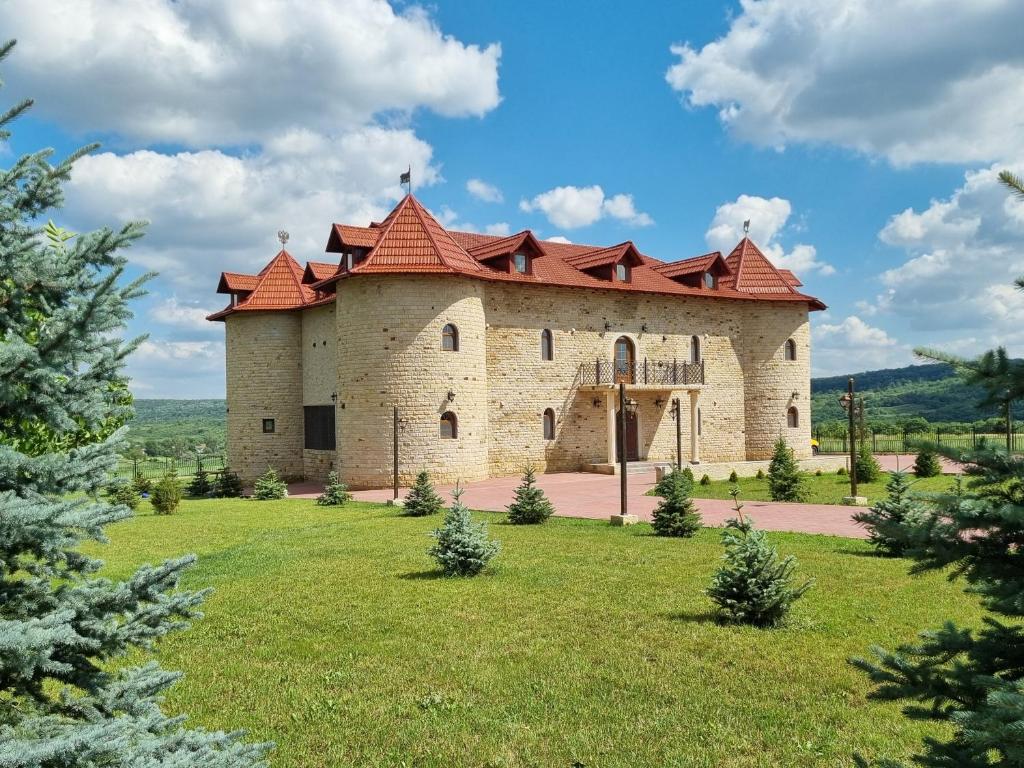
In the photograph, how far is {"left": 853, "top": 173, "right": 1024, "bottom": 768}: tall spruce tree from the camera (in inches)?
91.9

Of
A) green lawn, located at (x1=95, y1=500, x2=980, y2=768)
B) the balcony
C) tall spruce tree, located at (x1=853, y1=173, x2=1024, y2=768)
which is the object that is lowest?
green lawn, located at (x1=95, y1=500, x2=980, y2=768)

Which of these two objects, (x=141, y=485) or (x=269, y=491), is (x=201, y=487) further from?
(x=269, y=491)

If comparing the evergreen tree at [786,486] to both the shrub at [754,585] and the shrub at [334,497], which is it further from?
the shrub at [754,585]

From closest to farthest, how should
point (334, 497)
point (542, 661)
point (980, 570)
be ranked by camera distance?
point (980, 570)
point (542, 661)
point (334, 497)

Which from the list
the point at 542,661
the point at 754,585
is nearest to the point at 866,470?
the point at 754,585

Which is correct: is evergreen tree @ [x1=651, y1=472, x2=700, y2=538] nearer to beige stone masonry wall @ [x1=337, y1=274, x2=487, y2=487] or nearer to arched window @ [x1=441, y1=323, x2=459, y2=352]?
beige stone masonry wall @ [x1=337, y1=274, x2=487, y2=487]

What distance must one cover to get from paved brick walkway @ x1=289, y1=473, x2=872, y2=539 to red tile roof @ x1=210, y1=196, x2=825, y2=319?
7226mm

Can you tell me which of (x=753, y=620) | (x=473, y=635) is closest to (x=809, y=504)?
(x=753, y=620)

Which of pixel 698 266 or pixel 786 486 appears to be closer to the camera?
pixel 786 486

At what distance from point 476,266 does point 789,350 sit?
613 inches

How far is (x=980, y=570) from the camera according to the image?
2496 millimetres

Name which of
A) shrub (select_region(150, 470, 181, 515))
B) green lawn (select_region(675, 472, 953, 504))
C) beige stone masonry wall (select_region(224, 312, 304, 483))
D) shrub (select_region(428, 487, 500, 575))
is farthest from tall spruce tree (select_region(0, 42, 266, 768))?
beige stone masonry wall (select_region(224, 312, 304, 483))

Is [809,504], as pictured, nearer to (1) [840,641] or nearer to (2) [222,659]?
(1) [840,641]

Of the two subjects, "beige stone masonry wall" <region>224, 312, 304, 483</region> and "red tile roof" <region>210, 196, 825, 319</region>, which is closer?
"red tile roof" <region>210, 196, 825, 319</region>
